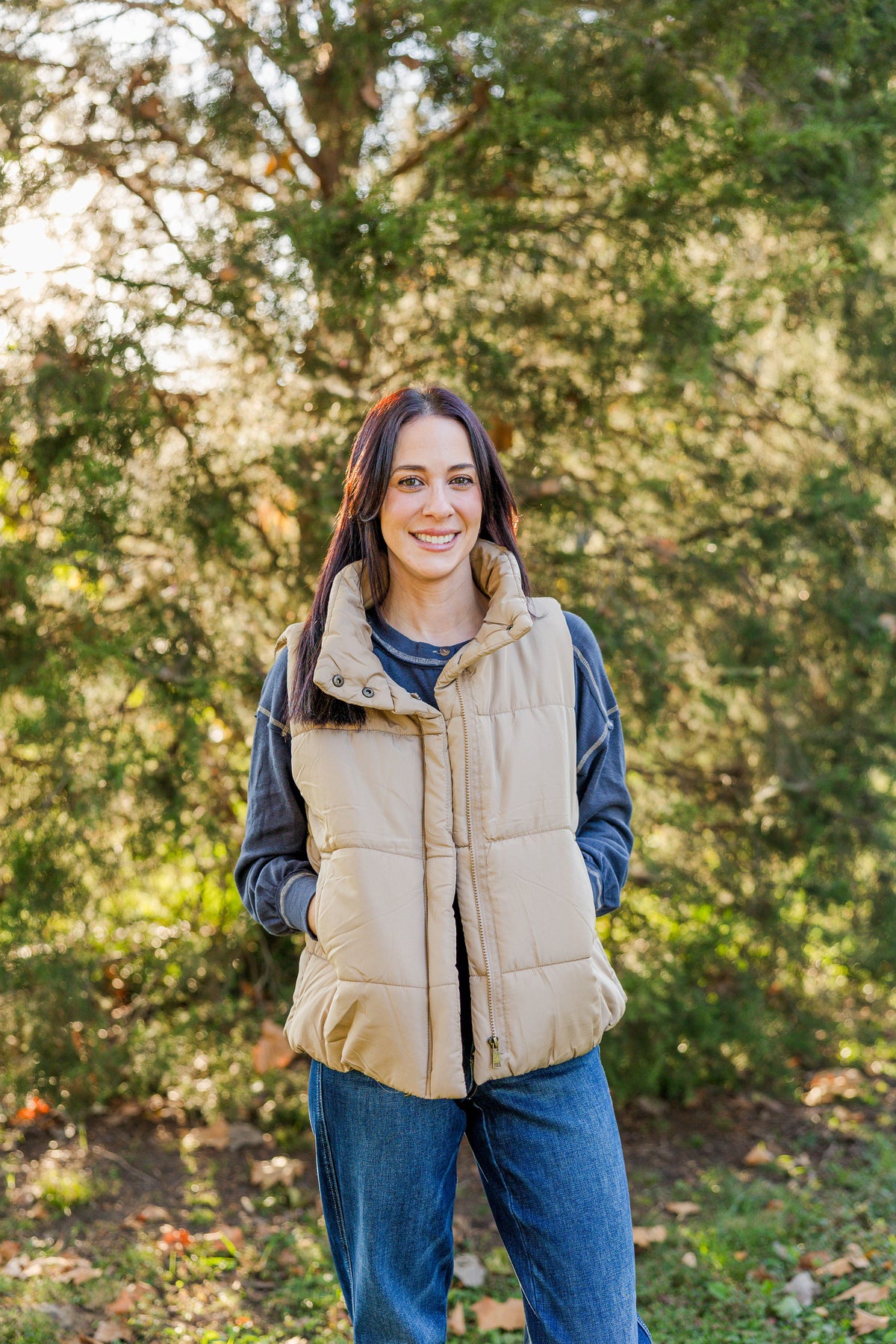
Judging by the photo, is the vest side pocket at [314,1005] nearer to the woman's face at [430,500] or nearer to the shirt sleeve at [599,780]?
the shirt sleeve at [599,780]

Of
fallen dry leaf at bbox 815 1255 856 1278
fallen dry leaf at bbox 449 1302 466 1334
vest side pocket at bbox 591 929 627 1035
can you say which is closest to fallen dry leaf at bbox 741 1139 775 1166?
fallen dry leaf at bbox 815 1255 856 1278

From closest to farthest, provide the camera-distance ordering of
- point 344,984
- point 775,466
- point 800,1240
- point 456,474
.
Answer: point 344,984, point 456,474, point 800,1240, point 775,466

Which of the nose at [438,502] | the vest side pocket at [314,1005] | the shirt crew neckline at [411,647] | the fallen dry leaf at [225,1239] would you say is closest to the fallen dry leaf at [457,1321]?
the fallen dry leaf at [225,1239]

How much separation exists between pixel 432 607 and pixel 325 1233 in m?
2.62

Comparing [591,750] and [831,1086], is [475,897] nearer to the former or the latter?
[591,750]

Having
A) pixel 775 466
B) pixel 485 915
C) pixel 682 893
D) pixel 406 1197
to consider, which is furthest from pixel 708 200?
pixel 406 1197

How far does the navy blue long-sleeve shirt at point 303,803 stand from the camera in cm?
218

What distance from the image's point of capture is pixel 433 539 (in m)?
2.17

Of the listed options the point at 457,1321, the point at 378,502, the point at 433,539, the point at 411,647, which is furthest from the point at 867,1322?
the point at 378,502

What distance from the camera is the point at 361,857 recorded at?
194cm

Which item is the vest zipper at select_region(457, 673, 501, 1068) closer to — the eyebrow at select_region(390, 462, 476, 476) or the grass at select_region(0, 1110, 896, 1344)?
the eyebrow at select_region(390, 462, 476, 476)

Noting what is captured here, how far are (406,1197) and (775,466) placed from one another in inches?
133

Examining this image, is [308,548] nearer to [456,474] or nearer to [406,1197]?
[456,474]

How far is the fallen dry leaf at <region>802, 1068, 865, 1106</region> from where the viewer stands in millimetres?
4613
